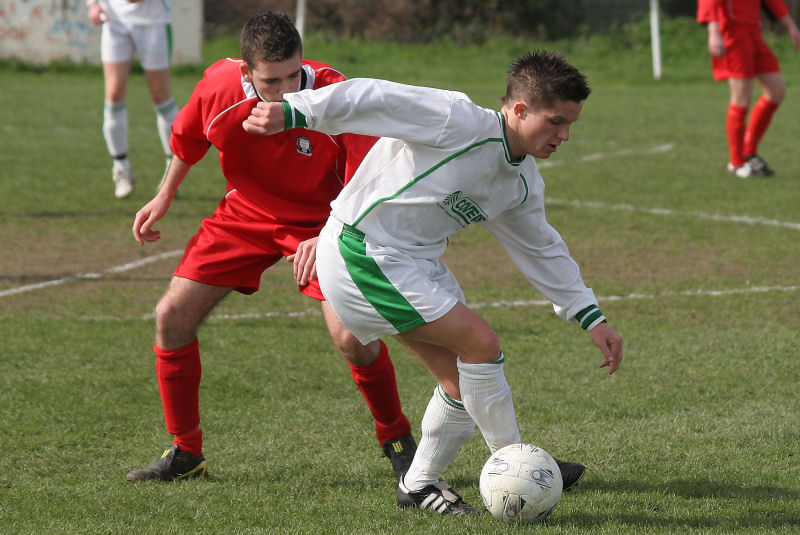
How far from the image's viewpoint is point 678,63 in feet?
74.0

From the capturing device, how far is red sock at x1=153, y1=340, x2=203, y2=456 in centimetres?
414

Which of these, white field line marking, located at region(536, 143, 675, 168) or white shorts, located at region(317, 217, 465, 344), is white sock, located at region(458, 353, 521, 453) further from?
white field line marking, located at region(536, 143, 675, 168)

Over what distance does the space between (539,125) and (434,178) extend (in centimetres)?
36

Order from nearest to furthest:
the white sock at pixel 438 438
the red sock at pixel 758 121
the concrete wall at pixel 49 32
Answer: the white sock at pixel 438 438 < the red sock at pixel 758 121 < the concrete wall at pixel 49 32

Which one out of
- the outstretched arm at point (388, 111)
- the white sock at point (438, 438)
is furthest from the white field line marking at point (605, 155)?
the outstretched arm at point (388, 111)

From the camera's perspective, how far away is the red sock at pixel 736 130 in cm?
1036

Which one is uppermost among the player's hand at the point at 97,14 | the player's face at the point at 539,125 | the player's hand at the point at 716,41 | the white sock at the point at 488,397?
the player's face at the point at 539,125

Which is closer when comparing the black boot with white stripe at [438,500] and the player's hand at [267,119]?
the player's hand at [267,119]

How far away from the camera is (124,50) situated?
933cm

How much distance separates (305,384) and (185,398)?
106 centimetres

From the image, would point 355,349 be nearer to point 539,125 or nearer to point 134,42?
point 539,125

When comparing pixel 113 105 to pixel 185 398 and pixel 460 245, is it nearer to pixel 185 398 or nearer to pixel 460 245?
pixel 460 245

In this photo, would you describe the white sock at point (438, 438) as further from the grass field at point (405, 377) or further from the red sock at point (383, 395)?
the red sock at point (383, 395)

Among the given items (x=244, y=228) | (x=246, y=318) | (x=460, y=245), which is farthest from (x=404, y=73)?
(x=244, y=228)
